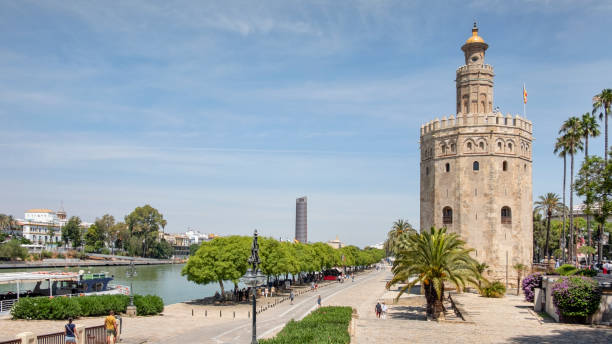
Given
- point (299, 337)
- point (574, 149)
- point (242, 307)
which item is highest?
point (574, 149)

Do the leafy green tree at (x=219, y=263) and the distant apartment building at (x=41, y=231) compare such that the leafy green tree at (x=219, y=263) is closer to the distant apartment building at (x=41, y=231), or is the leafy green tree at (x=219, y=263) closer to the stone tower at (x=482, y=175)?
the stone tower at (x=482, y=175)

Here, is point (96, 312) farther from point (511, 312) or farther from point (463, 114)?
point (463, 114)

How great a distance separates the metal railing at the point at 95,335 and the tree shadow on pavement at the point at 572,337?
644 inches

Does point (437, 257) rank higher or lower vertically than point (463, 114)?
lower

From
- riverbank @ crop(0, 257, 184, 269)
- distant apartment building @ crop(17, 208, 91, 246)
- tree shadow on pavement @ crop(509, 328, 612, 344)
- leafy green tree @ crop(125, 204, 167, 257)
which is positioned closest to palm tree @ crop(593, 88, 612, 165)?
tree shadow on pavement @ crop(509, 328, 612, 344)

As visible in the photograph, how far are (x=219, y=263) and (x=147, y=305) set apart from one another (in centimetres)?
1088

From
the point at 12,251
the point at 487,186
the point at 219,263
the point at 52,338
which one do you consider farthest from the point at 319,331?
the point at 12,251

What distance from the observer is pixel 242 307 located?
40312mm

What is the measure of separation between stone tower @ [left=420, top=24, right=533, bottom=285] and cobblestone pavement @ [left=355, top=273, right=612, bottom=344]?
45.9 feet

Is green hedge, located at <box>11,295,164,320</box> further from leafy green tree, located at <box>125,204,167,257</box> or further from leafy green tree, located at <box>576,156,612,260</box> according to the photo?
leafy green tree, located at <box>125,204,167,257</box>

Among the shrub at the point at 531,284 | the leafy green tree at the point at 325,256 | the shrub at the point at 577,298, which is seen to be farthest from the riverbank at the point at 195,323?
the leafy green tree at the point at 325,256

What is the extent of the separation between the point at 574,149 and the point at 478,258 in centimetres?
1407

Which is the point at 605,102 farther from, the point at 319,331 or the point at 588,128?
the point at 319,331

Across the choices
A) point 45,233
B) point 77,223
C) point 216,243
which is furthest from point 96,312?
point 45,233
